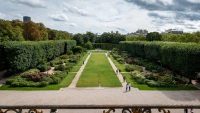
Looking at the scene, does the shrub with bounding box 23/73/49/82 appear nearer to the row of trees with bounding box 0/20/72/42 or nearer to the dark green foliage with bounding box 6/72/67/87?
the dark green foliage with bounding box 6/72/67/87

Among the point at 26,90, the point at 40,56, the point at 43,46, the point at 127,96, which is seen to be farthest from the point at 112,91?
the point at 43,46

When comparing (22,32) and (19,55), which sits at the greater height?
(22,32)

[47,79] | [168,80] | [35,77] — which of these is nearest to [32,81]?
[35,77]

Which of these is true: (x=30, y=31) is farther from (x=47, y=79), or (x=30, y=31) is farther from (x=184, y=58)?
(x=184, y=58)

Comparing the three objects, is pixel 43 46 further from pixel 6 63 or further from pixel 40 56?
pixel 6 63

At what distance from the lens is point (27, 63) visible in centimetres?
4262

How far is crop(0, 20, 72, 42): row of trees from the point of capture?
5603cm

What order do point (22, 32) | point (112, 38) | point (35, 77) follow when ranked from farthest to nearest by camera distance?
point (112, 38)
point (22, 32)
point (35, 77)

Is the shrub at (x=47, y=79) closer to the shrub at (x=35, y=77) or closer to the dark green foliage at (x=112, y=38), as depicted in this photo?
the shrub at (x=35, y=77)

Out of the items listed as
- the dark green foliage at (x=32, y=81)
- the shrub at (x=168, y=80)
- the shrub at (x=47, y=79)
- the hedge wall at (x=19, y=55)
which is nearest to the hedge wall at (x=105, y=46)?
the hedge wall at (x=19, y=55)

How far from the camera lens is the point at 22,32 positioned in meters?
75.6

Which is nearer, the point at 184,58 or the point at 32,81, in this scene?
the point at 32,81

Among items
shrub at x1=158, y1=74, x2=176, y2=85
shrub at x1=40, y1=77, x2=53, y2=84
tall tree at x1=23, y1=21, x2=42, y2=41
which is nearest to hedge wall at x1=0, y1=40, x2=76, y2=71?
shrub at x1=40, y1=77, x2=53, y2=84

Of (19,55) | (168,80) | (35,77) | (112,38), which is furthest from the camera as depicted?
(112,38)
